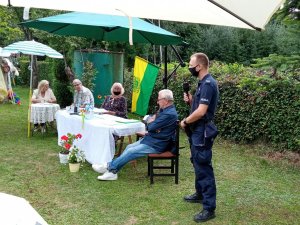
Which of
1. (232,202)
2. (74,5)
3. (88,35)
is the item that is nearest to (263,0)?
(74,5)

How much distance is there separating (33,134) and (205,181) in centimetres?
567

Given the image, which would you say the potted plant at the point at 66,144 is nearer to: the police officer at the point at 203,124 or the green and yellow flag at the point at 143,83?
the police officer at the point at 203,124

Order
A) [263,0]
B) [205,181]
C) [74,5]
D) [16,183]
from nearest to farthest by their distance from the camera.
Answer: [263,0]
[74,5]
[205,181]
[16,183]

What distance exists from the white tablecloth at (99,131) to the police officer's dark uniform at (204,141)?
193cm

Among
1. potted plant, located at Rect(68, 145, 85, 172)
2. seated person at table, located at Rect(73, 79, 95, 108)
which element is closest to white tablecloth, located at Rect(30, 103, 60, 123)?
seated person at table, located at Rect(73, 79, 95, 108)

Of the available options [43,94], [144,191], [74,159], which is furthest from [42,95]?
[144,191]

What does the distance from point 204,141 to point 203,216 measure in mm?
846

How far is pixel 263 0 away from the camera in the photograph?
1834 millimetres

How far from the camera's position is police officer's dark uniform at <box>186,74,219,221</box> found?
4164mm

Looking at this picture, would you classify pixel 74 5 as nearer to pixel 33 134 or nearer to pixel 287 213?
pixel 287 213

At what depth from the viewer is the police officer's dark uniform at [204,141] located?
164 inches

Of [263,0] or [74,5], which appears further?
[74,5]

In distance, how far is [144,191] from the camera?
5.35 meters

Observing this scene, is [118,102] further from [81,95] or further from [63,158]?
[63,158]
